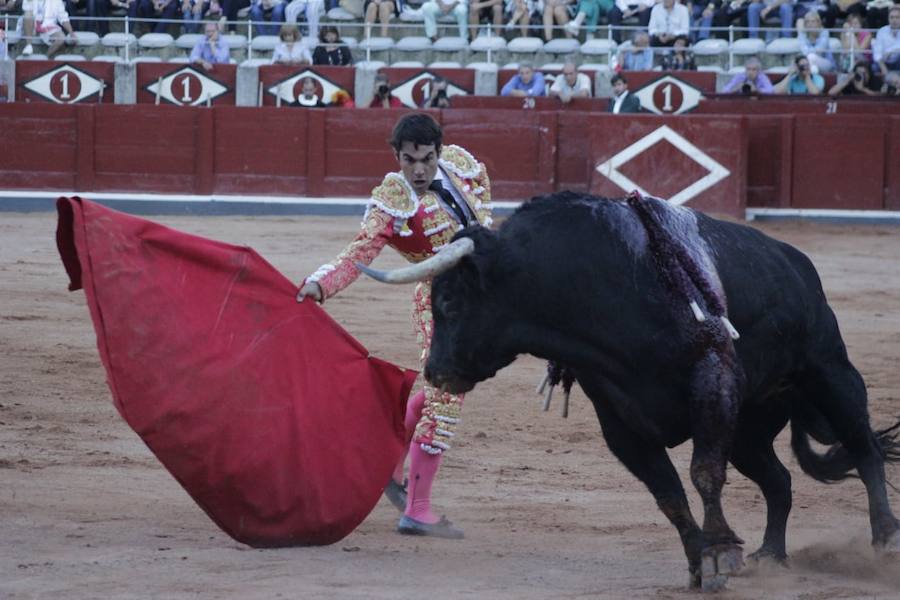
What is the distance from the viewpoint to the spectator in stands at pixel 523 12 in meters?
14.9

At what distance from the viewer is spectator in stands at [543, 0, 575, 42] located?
48.4 feet

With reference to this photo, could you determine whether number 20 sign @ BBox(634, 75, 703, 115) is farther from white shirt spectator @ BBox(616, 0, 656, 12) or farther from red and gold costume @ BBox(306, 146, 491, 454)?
red and gold costume @ BBox(306, 146, 491, 454)

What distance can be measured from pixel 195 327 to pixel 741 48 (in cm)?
1130

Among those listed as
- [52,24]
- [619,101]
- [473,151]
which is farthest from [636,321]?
[52,24]

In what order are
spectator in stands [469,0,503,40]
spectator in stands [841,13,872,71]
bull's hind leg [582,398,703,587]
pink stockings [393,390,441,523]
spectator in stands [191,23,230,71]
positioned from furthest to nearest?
spectator in stands [469,0,503,40] → spectator in stands [191,23,230,71] → spectator in stands [841,13,872,71] → pink stockings [393,390,441,523] → bull's hind leg [582,398,703,587]

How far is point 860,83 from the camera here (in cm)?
1334

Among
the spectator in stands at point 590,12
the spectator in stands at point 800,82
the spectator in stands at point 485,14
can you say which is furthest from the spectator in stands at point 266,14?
the spectator in stands at point 800,82

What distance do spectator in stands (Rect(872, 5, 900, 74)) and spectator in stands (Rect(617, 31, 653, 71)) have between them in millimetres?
2070

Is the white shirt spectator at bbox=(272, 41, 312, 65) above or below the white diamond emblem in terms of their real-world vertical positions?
above

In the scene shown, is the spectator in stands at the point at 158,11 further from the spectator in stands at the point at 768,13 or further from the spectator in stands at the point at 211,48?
the spectator in stands at the point at 768,13

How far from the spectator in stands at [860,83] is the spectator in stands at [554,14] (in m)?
A: 2.79

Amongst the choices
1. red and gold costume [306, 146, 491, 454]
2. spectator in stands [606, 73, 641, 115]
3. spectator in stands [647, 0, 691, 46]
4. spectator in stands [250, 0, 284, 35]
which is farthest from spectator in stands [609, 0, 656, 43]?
red and gold costume [306, 146, 491, 454]

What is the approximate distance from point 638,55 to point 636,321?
435 inches

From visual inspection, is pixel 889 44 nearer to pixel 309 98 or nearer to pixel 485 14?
pixel 485 14
